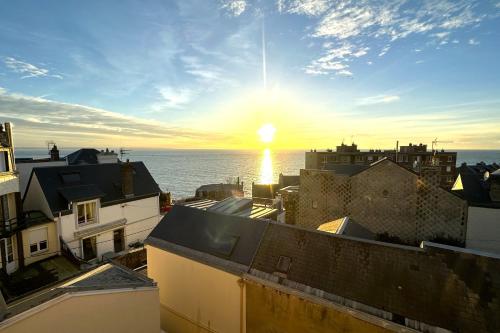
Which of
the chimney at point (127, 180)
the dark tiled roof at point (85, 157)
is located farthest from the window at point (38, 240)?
the dark tiled roof at point (85, 157)

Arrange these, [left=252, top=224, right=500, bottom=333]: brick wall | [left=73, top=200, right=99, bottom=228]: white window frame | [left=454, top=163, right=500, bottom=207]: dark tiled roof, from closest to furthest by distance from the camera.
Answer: [left=252, top=224, right=500, bottom=333]: brick wall < [left=454, top=163, right=500, bottom=207]: dark tiled roof < [left=73, top=200, right=99, bottom=228]: white window frame

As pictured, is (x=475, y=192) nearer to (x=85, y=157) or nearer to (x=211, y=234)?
(x=211, y=234)

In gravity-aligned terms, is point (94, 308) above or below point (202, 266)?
above

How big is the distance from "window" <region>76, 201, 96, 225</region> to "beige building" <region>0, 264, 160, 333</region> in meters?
14.6

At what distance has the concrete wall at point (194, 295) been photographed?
13.4 meters

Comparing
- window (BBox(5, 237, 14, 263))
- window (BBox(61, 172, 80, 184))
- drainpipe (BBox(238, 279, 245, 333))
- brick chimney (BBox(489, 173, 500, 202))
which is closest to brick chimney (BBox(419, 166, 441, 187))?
brick chimney (BBox(489, 173, 500, 202))

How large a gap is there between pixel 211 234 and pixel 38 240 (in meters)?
17.2

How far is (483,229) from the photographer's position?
766 inches

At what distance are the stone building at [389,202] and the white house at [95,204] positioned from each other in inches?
737

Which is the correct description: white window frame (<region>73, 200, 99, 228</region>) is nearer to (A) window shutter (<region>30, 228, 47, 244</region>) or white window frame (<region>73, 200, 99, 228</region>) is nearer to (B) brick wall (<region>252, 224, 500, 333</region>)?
(A) window shutter (<region>30, 228, 47, 244</region>)

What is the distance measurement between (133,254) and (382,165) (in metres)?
24.3

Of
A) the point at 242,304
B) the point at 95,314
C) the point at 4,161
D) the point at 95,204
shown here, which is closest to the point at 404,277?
the point at 242,304

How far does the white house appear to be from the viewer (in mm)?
22828

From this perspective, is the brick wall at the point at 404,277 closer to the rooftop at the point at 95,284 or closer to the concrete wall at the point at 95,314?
the concrete wall at the point at 95,314
